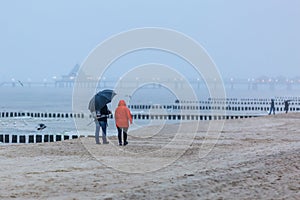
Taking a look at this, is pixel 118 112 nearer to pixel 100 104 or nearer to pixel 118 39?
pixel 100 104

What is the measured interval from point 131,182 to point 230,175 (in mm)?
1996

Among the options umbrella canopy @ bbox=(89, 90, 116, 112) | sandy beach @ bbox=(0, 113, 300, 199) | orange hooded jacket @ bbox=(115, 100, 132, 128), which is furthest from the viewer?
umbrella canopy @ bbox=(89, 90, 116, 112)

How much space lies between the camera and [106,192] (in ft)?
29.7

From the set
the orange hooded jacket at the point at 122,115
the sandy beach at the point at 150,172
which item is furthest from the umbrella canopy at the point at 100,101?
the sandy beach at the point at 150,172

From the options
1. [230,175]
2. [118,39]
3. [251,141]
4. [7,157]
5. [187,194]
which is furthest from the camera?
[251,141]

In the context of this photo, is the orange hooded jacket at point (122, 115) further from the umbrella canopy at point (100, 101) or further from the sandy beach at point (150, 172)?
the sandy beach at point (150, 172)

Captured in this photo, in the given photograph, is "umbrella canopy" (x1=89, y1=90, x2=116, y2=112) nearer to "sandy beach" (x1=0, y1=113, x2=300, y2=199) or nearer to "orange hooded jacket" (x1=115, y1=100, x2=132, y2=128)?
"orange hooded jacket" (x1=115, y1=100, x2=132, y2=128)

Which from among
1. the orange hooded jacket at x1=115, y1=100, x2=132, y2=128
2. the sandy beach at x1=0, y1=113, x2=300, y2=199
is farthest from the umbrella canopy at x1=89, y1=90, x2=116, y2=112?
the sandy beach at x1=0, y1=113, x2=300, y2=199

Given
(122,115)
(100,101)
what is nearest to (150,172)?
(122,115)

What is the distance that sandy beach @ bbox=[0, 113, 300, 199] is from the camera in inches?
352

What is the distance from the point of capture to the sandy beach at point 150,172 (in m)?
8.93

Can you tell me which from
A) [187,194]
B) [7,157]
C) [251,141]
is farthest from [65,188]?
[251,141]

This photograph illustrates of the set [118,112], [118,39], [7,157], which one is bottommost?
[7,157]

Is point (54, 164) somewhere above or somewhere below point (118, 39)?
below
